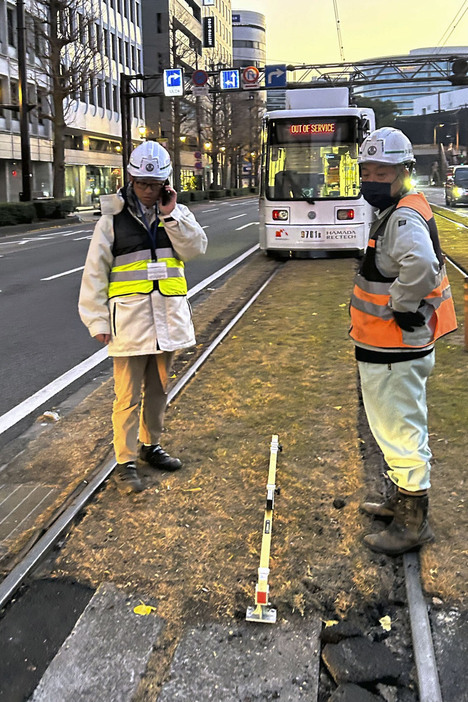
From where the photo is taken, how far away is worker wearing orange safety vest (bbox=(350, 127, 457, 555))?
3209 millimetres

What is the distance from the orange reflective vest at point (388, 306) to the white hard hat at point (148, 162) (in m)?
1.24

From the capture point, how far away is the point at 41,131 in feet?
153

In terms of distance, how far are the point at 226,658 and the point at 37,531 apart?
142 cm

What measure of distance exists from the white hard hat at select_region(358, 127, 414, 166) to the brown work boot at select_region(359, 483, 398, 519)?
1.65 m

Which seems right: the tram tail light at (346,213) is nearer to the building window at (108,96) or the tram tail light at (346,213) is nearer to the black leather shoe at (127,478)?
the black leather shoe at (127,478)

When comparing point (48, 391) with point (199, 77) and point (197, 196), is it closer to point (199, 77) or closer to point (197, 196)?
point (199, 77)

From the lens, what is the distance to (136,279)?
408 centimetres

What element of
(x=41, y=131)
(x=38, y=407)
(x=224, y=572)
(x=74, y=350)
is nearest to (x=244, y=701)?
(x=224, y=572)

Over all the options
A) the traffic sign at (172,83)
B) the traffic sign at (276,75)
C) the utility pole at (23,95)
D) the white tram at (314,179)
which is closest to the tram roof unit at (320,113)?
the white tram at (314,179)

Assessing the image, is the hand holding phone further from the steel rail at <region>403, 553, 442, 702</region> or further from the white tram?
the white tram

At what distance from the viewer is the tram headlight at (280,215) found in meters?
14.9

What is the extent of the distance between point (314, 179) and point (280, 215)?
1.02 meters

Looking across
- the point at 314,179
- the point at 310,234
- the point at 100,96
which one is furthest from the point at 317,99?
the point at 100,96

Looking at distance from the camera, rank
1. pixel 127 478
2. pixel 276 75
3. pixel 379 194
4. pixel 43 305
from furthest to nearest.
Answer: pixel 276 75, pixel 43 305, pixel 127 478, pixel 379 194
